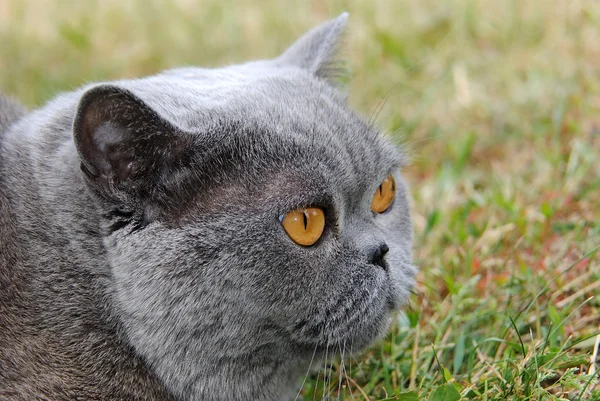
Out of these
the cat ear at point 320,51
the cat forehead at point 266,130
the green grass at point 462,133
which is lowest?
the green grass at point 462,133

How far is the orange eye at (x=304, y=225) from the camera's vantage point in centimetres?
171

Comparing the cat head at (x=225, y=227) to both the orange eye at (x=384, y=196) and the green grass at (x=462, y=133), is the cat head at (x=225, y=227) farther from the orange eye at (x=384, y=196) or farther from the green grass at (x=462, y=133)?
the green grass at (x=462, y=133)

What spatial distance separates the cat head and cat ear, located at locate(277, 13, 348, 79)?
0.45 m

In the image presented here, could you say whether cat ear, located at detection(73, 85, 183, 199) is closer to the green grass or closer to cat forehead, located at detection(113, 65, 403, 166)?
cat forehead, located at detection(113, 65, 403, 166)

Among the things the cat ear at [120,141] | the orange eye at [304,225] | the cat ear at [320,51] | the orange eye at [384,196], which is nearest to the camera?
the cat ear at [120,141]

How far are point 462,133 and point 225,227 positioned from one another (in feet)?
6.80

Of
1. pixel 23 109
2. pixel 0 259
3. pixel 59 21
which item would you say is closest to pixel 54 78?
pixel 59 21

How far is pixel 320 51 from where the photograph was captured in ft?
7.41

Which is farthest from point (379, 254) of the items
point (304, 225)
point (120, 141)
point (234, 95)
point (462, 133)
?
point (462, 133)

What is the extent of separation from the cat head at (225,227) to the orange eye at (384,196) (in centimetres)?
16

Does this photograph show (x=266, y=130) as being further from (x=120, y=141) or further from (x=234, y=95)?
(x=120, y=141)

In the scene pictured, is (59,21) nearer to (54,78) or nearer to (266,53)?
(54,78)

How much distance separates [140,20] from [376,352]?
11.1 feet

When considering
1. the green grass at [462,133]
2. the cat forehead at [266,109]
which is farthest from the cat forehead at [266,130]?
the green grass at [462,133]
